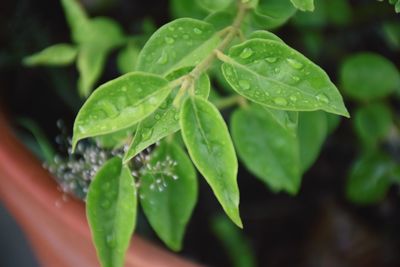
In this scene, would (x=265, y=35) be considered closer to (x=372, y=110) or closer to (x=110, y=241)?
(x=110, y=241)

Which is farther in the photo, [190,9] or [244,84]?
[190,9]

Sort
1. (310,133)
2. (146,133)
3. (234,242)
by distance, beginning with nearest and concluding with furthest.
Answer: (146,133)
(310,133)
(234,242)

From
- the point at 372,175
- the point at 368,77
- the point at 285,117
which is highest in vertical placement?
the point at 285,117

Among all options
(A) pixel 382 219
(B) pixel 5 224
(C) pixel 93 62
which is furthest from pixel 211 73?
(B) pixel 5 224

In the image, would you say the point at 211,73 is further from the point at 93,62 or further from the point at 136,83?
the point at 136,83

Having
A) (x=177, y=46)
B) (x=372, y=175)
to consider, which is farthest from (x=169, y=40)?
(x=372, y=175)

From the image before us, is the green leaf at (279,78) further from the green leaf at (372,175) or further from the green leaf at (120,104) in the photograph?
the green leaf at (372,175)

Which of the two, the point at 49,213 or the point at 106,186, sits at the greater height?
the point at 106,186
